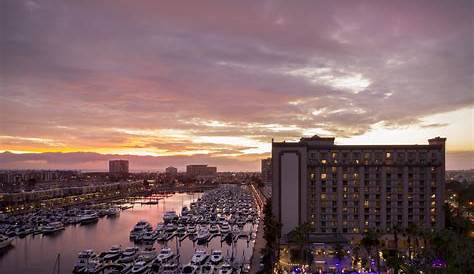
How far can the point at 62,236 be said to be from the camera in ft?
340

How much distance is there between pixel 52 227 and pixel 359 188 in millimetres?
78500

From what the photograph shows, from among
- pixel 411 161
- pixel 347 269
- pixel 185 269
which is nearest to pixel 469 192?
pixel 411 161

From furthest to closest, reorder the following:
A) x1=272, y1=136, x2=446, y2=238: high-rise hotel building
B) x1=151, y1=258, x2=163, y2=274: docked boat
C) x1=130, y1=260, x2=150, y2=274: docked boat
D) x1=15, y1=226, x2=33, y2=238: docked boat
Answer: x1=15, y1=226, x2=33, y2=238: docked boat < x1=272, y1=136, x2=446, y2=238: high-rise hotel building < x1=151, y1=258, x2=163, y2=274: docked boat < x1=130, y1=260, x2=150, y2=274: docked boat

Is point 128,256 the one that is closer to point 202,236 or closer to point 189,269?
point 189,269

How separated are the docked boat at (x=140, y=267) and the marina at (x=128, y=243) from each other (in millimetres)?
58

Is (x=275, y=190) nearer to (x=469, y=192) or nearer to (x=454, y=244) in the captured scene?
(x=454, y=244)

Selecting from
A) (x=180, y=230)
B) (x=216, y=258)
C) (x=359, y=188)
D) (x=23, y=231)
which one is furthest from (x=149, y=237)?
(x=359, y=188)

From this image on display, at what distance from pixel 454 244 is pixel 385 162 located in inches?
1025

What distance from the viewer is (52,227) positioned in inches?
4252

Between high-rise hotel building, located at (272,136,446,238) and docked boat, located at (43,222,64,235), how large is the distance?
65143 millimetres

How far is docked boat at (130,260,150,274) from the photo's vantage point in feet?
206

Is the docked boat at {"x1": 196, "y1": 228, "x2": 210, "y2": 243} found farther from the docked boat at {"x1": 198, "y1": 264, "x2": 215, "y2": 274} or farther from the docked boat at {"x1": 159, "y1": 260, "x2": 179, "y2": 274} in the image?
the docked boat at {"x1": 198, "y1": 264, "x2": 215, "y2": 274}

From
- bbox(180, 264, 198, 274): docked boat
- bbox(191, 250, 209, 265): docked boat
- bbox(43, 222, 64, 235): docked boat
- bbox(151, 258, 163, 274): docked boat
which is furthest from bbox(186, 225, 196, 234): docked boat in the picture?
bbox(180, 264, 198, 274): docked boat

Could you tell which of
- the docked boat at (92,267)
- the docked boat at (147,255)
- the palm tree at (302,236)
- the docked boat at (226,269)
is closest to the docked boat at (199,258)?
the docked boat at (226,269)
